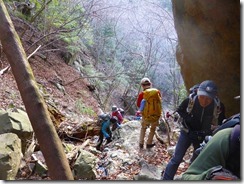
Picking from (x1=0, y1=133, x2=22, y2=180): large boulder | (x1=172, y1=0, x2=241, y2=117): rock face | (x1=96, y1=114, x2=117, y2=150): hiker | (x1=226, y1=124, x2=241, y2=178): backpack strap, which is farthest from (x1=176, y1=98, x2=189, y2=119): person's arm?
(x1=96, y1=114, x2=117, y2=150): hiker

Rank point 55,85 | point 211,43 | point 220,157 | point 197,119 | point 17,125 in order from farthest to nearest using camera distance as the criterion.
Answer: point 55,85 → point 211,43 → point 17,125 → point 197,119 → point 220,157

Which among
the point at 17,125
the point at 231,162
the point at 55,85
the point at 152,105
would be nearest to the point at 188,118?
the point at 231,162

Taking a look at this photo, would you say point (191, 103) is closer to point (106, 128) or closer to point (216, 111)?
point (216, 111)

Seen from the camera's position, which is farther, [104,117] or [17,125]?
[104,117]

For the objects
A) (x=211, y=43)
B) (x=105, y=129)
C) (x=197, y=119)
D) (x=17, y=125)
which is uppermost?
(x=211, y=43)

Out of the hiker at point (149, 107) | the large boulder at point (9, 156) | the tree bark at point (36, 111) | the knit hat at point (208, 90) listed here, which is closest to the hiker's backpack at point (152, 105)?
the hiker at point (149, 107)

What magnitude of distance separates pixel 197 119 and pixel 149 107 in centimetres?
100

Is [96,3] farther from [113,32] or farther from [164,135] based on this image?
[164,135]

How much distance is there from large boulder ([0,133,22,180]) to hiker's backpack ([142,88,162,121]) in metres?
1.13

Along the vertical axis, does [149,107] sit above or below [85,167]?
above

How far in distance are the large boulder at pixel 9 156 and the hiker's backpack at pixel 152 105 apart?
1.13 m

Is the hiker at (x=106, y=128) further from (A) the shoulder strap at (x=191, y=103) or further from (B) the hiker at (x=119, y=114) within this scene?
(A) the shoulder strap at (x=191, y=103)

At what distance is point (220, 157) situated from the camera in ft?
2.68

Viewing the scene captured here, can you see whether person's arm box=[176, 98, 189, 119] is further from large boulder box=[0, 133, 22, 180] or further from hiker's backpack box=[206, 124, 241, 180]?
large boulder box=[0, 133, 22, 180]
